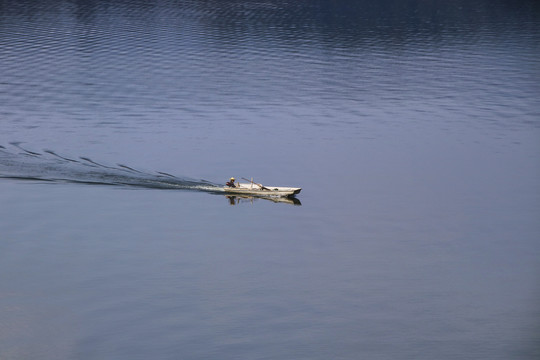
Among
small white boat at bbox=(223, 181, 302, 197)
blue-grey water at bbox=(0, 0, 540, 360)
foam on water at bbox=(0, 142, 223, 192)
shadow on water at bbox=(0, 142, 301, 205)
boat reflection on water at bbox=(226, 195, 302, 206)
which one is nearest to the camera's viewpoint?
blue-grey water at bbox=(0, 0, 540, 360)

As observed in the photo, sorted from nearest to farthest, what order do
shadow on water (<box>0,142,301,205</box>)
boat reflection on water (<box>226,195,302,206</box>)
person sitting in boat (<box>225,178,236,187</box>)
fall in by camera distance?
boat reflection on water (<box>226,195,302,206</box>), person sitting in boat (<box>225,178,236,187</box>), shadow on water (<box>0,142,301,205</box>)

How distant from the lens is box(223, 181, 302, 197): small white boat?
254 feet

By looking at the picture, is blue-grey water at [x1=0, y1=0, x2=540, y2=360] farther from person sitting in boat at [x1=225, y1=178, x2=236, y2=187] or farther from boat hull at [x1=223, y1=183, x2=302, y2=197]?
person sitting in boat at [x1=225, y1=178, x2=236, y2=187]

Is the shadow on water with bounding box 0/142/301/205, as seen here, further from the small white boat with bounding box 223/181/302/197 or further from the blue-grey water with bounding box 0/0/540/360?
the small white boat with bounding box 223/181/302/197

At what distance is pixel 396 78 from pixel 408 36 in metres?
29.0

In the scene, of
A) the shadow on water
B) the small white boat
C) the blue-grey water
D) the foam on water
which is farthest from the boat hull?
the foam on water

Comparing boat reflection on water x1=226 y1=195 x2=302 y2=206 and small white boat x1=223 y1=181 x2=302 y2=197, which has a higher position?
small white boat x1=223 y1=181 x2=302 y2=197

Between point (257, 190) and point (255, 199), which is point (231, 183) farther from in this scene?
point (255, 199)

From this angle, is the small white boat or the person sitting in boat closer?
the small white boat

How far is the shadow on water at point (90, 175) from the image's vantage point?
265 feet

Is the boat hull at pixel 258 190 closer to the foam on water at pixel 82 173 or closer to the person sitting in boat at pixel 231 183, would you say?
the person sitting in boat at pixel 231 183

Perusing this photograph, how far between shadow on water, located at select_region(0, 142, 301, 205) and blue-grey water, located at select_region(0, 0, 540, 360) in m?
0.30

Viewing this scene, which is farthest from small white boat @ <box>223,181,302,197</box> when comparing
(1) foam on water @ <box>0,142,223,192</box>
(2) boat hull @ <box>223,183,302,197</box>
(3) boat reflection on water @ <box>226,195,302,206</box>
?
(1) foam on water @ <box>0,142,223,192</box>

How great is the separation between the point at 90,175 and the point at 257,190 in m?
16.3
